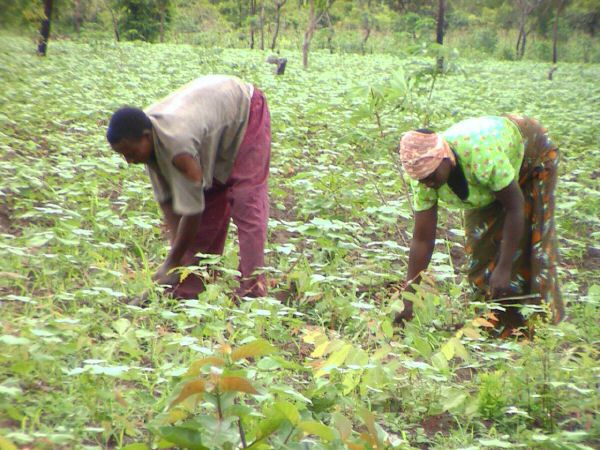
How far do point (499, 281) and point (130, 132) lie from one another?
1856 millimetres

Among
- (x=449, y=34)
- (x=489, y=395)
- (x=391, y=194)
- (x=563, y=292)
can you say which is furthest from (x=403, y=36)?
(x=489, y=395)

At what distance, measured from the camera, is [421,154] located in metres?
3.57

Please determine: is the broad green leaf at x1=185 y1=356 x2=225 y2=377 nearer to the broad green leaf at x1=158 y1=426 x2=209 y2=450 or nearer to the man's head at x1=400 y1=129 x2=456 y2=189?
the broad green leaf at x1=158 y1=426 x2=209 y2=450

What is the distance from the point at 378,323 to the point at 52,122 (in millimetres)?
5839

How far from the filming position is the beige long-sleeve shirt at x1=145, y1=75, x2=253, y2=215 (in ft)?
11.9

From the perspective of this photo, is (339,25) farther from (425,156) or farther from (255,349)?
(255,349)

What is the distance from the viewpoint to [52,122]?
26.3 feet

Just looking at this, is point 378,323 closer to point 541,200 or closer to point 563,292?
point 541,200

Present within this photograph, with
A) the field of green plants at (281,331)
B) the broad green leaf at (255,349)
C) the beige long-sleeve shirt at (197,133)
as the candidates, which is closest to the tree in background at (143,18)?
the field of green plants at (281,331)

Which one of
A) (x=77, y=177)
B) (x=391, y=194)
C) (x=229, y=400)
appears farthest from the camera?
(x=391, y=194)

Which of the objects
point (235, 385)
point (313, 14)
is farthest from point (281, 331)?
point (313, 14)

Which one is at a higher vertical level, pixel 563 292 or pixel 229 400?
pixel 229 400

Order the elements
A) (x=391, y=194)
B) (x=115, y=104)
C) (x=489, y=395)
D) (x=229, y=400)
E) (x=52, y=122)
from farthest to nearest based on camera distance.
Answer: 1. (x=115, y=104)
2. (x=52, y=122)
3. (x=391, y=194)
4. (x=489, y=395)
5. (x=229, y=400)

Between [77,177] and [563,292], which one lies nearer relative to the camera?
[563,292]
